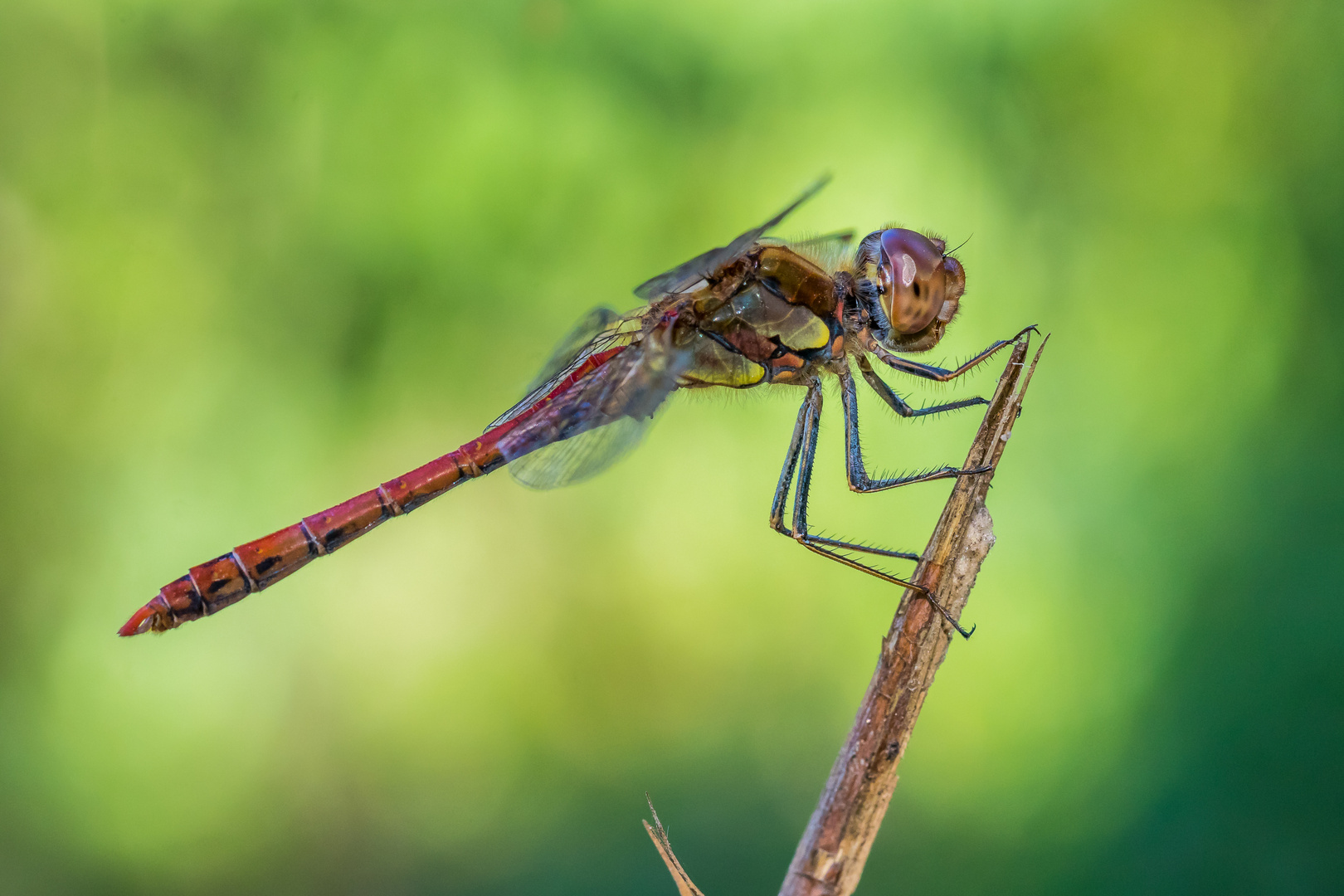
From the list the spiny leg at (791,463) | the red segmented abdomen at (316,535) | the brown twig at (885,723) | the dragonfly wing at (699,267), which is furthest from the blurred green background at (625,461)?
the brown twig at (885,723)

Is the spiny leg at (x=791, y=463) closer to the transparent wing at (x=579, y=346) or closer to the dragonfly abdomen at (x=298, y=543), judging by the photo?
the transparent wing at (x=579, y=346)

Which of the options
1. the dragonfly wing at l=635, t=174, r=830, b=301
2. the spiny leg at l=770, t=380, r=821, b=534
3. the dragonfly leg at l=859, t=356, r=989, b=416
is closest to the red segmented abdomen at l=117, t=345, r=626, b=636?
the dragonfly wing at l=635, t=174, r=830, b=301

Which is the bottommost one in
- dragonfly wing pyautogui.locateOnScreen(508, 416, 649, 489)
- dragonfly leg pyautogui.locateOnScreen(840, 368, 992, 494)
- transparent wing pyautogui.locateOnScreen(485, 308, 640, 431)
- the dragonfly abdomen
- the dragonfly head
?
dragonfly leg pyautogui.locateOnScreen(840, 368, 992, 494)

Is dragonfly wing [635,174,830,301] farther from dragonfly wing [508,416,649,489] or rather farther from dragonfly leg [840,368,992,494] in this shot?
dragonfly leg [840,368,992,494]

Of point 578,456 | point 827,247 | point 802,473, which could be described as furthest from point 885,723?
point 827,247

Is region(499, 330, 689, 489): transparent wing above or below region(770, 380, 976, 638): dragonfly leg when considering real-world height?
above

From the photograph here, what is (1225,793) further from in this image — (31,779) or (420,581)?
(31,779)

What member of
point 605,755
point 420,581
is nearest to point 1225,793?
point 605,755
